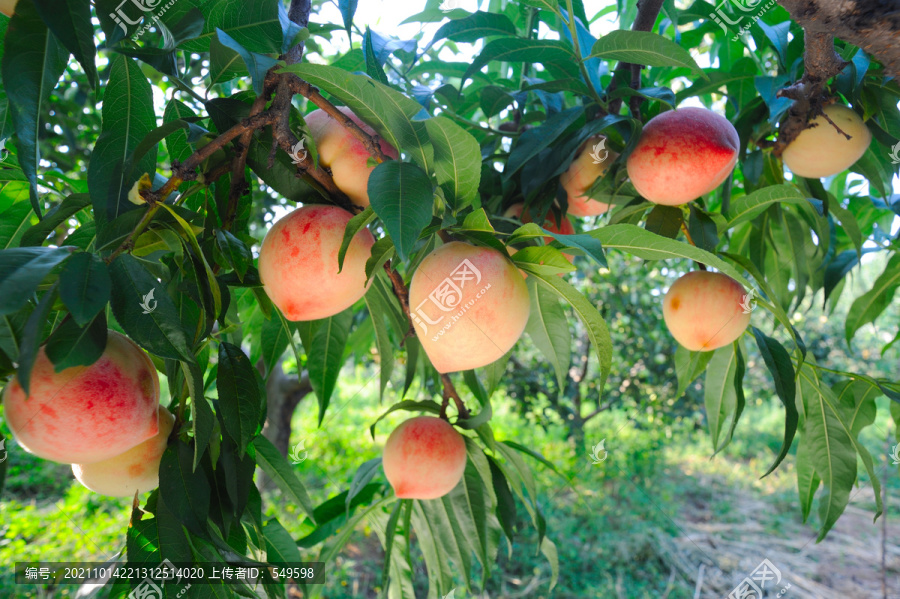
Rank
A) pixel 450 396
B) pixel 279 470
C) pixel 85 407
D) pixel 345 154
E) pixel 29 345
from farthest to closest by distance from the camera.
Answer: pixel 450 396 < pixel 279 470 < pixel 345 154 < pixel 85 407 < pixel 29 345

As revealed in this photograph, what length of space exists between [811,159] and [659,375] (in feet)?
7.24

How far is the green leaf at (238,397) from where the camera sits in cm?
45

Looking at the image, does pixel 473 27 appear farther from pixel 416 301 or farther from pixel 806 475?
pixel 806 475

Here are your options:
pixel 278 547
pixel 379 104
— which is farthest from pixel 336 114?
pixel 278 547

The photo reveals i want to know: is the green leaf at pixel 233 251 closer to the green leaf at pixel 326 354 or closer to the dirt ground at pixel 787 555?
the green leaf at pixel 326 354

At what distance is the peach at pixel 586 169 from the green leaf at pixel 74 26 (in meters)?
0.48

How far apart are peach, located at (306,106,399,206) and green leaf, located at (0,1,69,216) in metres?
0.20

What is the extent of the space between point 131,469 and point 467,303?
335mm

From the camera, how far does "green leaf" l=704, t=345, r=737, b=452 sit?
76 cm

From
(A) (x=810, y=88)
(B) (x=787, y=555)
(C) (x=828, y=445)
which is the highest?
(A) (x=810, y=88)

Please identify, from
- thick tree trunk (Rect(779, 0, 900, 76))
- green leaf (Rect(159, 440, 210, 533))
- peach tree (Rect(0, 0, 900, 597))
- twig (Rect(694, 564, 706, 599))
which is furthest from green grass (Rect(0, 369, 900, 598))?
thick tree trunk (Rect(779, 0, 900, 76))

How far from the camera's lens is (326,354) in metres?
0.67

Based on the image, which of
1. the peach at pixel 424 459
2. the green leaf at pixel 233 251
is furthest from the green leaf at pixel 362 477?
the green leaf at pixel 233 251

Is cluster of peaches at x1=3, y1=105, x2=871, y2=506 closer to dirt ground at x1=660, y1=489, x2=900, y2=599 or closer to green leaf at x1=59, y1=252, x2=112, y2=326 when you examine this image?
green leaf at x1=59, y1=252, x2=112, y2=326
